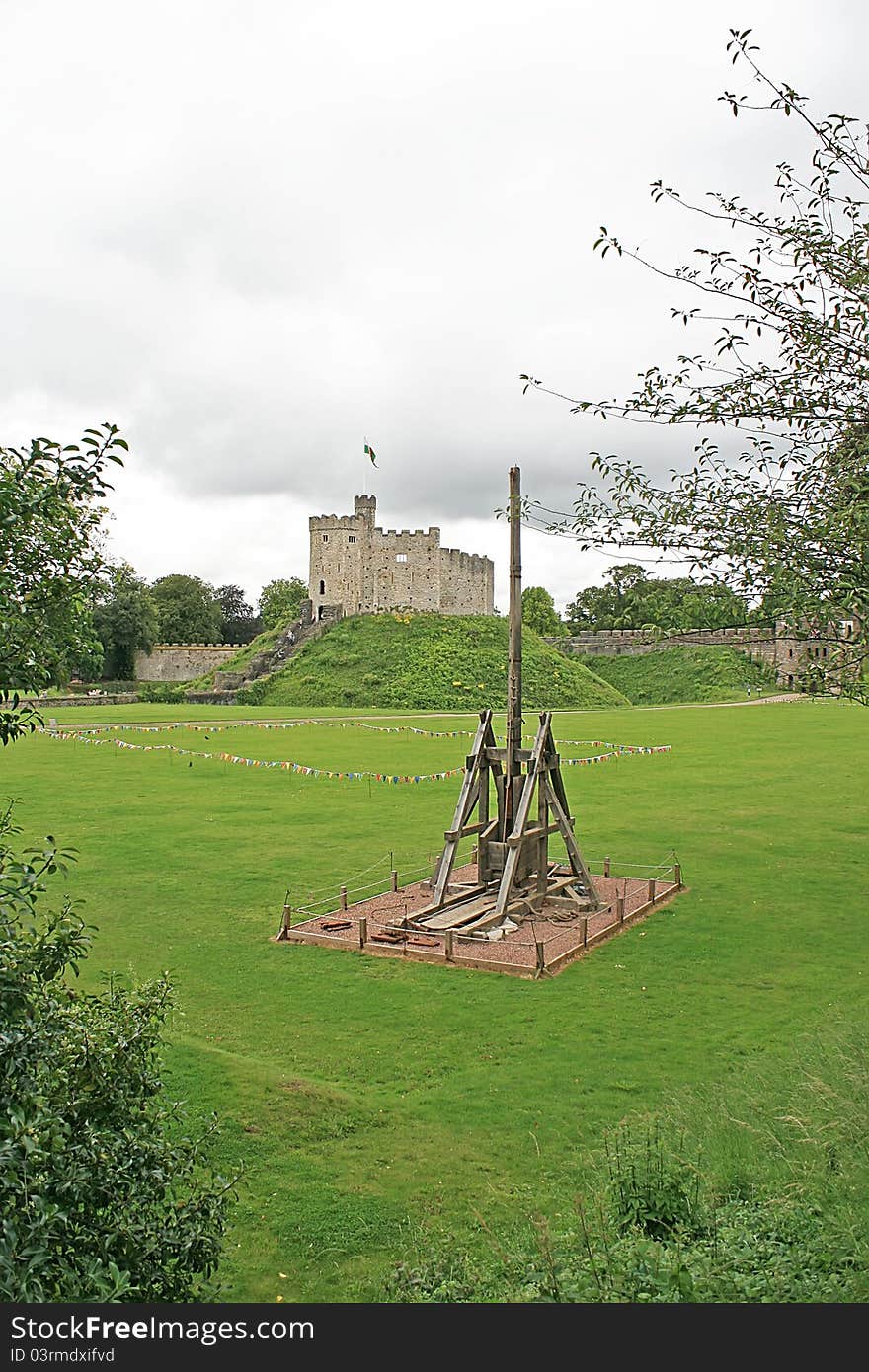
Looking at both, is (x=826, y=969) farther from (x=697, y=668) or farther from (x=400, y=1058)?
(x=697, y=668)

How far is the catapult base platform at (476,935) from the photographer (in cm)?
1325

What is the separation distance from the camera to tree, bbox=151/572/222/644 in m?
101

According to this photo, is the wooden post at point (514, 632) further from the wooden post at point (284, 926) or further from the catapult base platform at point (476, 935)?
the wooden post at point (284, 926)

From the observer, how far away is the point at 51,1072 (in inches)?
189

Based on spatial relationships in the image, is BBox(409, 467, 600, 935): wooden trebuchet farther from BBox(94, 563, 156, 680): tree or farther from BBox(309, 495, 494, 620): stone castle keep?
BBox(94, 563, 156, 680): tree

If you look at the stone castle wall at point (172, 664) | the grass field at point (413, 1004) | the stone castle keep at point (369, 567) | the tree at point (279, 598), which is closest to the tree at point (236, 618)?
the tree at point (279, 598)

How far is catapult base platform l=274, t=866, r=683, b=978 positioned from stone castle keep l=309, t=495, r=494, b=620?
194 feet

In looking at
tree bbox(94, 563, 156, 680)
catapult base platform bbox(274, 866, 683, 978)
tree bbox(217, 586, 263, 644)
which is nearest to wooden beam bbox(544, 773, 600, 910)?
catapult base platform bbox(274, 866, 683, 978)

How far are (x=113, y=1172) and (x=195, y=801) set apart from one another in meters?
21.3

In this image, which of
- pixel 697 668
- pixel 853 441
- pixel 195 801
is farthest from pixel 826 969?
pixel 697 668

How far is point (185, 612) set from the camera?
103 metres

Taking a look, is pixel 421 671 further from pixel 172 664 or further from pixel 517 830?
pixel 517 830

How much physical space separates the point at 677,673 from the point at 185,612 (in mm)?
50864
